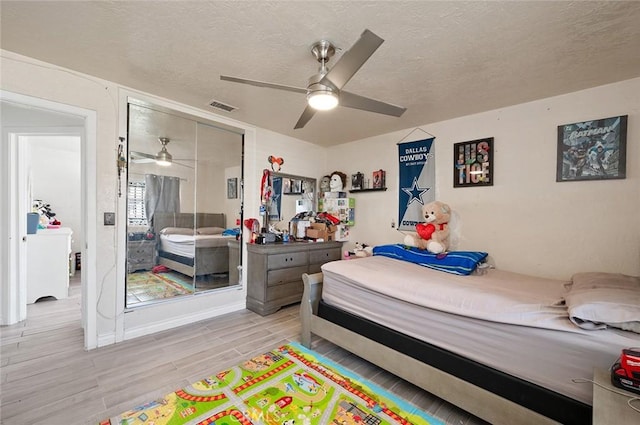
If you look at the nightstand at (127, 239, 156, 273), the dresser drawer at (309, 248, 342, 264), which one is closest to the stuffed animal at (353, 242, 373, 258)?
the dresser drawer at (309, 248, 342, 264)

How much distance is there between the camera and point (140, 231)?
8.66 ft

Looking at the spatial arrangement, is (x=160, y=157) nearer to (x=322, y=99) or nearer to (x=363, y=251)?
(x=322, y=99)

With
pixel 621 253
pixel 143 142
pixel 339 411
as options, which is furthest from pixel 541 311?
pixel 143 142

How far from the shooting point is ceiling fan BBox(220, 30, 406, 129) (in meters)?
1.37

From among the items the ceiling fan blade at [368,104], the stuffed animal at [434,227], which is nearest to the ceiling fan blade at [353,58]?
the ceiling fan blade at [368,104]

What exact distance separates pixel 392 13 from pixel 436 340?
2022mm

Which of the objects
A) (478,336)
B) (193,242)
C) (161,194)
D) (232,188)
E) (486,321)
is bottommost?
(478,336)

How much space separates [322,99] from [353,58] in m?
0.32

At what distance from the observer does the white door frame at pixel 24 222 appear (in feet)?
7.43

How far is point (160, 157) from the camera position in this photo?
9.15 feet

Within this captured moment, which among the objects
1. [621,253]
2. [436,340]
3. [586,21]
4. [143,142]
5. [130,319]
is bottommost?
[130,319]

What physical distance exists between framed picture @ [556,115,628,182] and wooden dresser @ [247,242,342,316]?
280cm

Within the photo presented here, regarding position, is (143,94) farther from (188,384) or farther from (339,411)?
(339,411)

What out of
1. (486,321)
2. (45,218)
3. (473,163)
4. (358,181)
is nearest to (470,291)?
(486,321)
